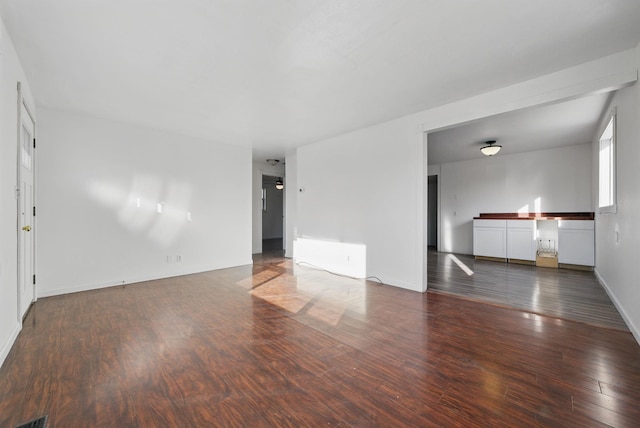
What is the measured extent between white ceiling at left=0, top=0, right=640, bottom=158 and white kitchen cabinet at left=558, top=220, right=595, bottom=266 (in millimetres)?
4190

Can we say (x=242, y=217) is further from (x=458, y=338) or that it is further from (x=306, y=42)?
(x=458, y=338)

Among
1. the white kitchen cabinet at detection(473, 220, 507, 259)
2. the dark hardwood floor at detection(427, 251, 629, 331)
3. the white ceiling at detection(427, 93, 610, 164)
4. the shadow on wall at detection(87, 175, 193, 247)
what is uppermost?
the white ceiling at detection(427, 93, 610, 164)

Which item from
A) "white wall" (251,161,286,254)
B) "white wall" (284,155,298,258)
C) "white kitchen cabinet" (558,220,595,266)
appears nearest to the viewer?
"white kitchen cabinet" (558,220,595,266)

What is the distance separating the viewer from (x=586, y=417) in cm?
153

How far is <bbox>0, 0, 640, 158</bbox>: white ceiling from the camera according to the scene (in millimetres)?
1999

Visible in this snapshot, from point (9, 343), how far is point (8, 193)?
1.23 meters

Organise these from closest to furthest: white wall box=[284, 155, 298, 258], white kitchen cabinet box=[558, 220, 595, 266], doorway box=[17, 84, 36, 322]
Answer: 1. doorway box=[17, 84, 36, 322]
2. white kitchen cabinet box=[558, 220, 595, 266]
3. white wall box=[284, 155, 298, 258]

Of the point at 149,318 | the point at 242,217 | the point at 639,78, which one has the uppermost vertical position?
the point at 639,78

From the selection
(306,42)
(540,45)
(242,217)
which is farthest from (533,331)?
(242,217)

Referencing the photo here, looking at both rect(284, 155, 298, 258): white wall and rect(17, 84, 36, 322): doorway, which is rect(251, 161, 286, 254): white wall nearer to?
rect(284, 155, 298, 258): white wall

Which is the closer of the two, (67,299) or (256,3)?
(256,3)

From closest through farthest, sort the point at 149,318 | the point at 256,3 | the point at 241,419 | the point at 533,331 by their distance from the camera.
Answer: the point at 241,419, the point at 256,3, the point at 533,331, the point at 149,318

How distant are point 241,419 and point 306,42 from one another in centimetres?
271

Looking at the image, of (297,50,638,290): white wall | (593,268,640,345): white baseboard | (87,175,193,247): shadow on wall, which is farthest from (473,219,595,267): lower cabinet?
(87,175,193,247): shadow on wall
